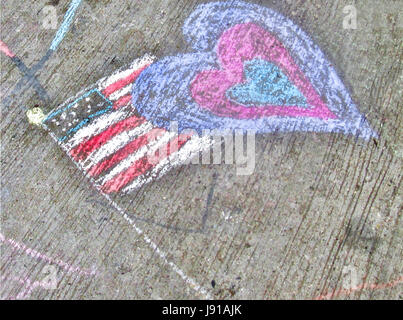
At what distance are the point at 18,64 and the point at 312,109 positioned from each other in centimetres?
230

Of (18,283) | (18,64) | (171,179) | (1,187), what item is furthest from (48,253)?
(18,64)

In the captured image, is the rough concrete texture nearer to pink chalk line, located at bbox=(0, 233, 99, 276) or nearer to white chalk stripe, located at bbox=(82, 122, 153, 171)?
pink chalk line, located at bbox=(0, 233, 99, 276)

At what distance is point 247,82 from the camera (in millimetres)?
3273

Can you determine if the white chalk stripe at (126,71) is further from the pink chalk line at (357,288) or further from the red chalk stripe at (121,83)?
the pink chalk line at (357,288)

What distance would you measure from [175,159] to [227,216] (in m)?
0.55

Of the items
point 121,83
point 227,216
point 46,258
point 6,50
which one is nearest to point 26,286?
point 46,258

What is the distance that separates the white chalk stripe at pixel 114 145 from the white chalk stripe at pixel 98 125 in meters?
0.12

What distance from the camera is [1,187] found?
10.0ft

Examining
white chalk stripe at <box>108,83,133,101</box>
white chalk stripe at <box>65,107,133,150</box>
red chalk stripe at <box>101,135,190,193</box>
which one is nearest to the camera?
red chalk stripe at <box>101,135,190,193</box>

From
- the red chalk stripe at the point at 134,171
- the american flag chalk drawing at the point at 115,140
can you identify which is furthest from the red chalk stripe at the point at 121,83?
the red chalk stripe at the point at 134,171

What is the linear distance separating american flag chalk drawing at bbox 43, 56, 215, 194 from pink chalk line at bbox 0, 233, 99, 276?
550mm

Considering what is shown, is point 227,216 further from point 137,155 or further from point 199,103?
point 199,103

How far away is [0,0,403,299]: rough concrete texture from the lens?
9.32 feet

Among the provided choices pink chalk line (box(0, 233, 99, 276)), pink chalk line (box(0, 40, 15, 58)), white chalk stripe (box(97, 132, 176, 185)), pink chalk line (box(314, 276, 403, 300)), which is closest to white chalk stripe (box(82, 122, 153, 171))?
white chalk stripe (box(97, 132, 176, 185))
